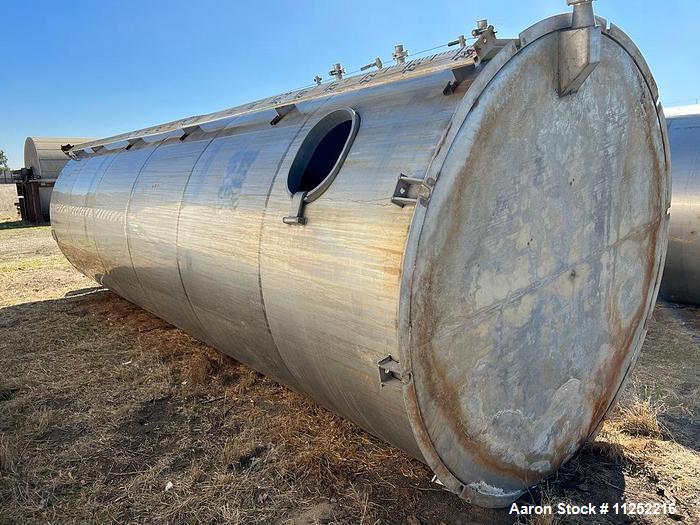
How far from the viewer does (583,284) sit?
10.3 ft

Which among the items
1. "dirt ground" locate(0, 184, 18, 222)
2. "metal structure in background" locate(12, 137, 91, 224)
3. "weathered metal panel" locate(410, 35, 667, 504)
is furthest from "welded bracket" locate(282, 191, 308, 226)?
"dirt ground" locate(0, 184, 18, 222)

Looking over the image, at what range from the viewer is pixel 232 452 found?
11.8ft

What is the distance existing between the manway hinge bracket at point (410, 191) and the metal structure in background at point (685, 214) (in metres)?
5.94

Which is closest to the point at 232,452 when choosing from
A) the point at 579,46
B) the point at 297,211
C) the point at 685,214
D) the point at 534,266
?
the point at 297,211

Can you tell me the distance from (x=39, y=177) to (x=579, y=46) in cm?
2305

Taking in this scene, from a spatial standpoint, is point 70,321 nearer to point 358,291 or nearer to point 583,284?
point 358,291

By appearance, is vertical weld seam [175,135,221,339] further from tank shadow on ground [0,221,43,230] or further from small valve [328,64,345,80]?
tank shadow on ground [0,221,43,230]

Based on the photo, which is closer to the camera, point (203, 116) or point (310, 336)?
point (310, 336)

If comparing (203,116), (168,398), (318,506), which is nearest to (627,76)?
(318,506)

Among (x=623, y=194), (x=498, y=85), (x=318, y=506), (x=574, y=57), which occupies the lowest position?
(x=318, y=506)

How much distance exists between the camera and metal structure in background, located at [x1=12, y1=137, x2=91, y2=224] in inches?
797

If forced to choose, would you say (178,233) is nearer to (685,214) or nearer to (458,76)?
(458,76)

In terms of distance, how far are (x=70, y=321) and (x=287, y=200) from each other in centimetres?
544

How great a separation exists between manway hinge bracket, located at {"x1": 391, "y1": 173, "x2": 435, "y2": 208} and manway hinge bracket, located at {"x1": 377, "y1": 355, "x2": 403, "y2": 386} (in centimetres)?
72
